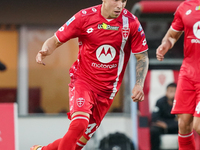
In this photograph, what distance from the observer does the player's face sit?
467 centimetres

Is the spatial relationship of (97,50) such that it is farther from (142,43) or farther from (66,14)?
(66,14)

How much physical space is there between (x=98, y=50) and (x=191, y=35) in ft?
3.36

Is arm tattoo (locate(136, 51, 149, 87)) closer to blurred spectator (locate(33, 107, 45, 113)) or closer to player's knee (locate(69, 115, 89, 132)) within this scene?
player's knee (locate(69, 115, 89, 132))

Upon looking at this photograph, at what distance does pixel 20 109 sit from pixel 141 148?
10.1 ft

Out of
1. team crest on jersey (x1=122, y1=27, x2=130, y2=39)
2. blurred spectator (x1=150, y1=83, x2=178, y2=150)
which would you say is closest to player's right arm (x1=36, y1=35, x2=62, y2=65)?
team crest on jersey (x1=122, y1=27, x2=130, y2=39)

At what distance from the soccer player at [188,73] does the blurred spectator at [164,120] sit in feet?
10.2

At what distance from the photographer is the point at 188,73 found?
504 centimetres

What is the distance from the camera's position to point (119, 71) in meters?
5.00

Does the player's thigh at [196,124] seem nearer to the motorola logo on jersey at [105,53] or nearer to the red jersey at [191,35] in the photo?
the red jersey at [191,35]

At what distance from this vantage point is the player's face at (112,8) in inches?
184

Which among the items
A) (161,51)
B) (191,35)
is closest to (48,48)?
(161,51)

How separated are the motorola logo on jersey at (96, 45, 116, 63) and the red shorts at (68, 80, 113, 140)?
0.32m

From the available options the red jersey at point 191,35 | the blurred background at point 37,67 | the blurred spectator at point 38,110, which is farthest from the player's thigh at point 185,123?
the blurred spectator at point 38,110

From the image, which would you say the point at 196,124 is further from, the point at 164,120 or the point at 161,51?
the point at 164,120
